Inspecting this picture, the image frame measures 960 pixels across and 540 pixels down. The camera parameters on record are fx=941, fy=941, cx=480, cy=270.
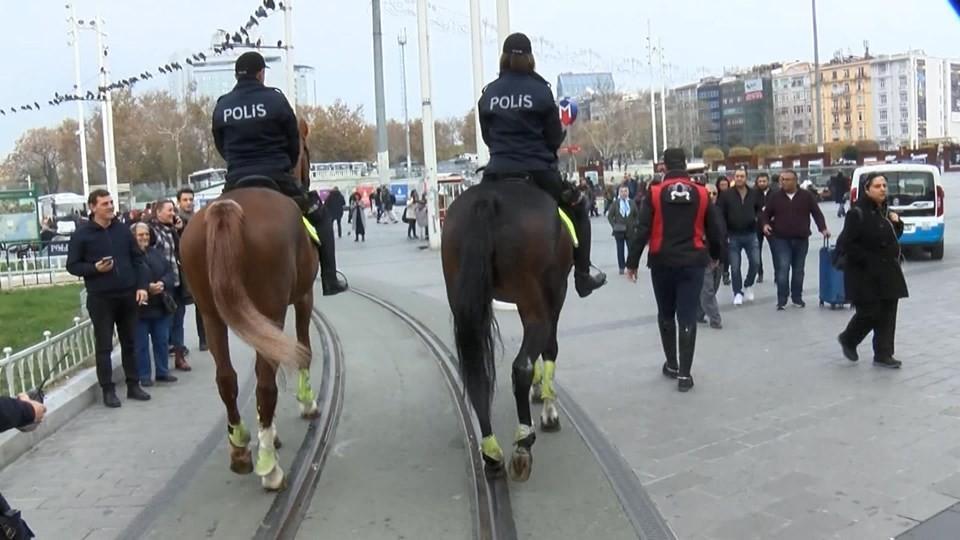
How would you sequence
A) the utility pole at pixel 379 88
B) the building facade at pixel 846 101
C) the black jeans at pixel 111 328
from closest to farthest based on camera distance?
1. the black jeans at pixel 111 328
2. the utility pole at pixel 379 88
3. the building facade at pixel 846 101

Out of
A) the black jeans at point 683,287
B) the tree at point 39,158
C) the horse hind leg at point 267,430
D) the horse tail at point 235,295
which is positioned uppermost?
the tree at point 39,158

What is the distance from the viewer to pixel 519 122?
6863 millimetres

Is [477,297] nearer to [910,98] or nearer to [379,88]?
[379,88]

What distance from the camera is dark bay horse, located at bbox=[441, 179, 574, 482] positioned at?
20.0ft

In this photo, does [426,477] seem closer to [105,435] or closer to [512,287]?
[512,287]

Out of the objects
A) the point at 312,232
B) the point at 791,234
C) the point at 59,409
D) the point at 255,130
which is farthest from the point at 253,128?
the point at 791,234

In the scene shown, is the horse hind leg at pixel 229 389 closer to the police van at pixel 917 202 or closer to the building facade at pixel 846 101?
the police van at pixel 917 202

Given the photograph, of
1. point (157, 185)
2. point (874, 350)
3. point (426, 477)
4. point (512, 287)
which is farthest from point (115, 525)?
point (157, 185)

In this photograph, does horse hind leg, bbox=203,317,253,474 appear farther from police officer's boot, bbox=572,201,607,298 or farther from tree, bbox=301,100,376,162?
tree, bbox=301,100,376,162

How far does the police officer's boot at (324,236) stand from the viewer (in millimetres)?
7152

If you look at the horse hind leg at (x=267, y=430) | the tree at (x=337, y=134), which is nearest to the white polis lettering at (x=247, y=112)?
the horse hind leg at (x=267, y=430)

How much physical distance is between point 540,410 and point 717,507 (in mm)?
2548

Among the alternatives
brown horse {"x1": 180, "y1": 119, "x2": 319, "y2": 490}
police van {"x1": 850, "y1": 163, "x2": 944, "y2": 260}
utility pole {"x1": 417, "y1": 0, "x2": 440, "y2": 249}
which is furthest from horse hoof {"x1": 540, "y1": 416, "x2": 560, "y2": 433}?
utility pole {"x1": 417, "y1": 0, "x2": 440, "y2": 249}

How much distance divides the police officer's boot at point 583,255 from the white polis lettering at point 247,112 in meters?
2.43
